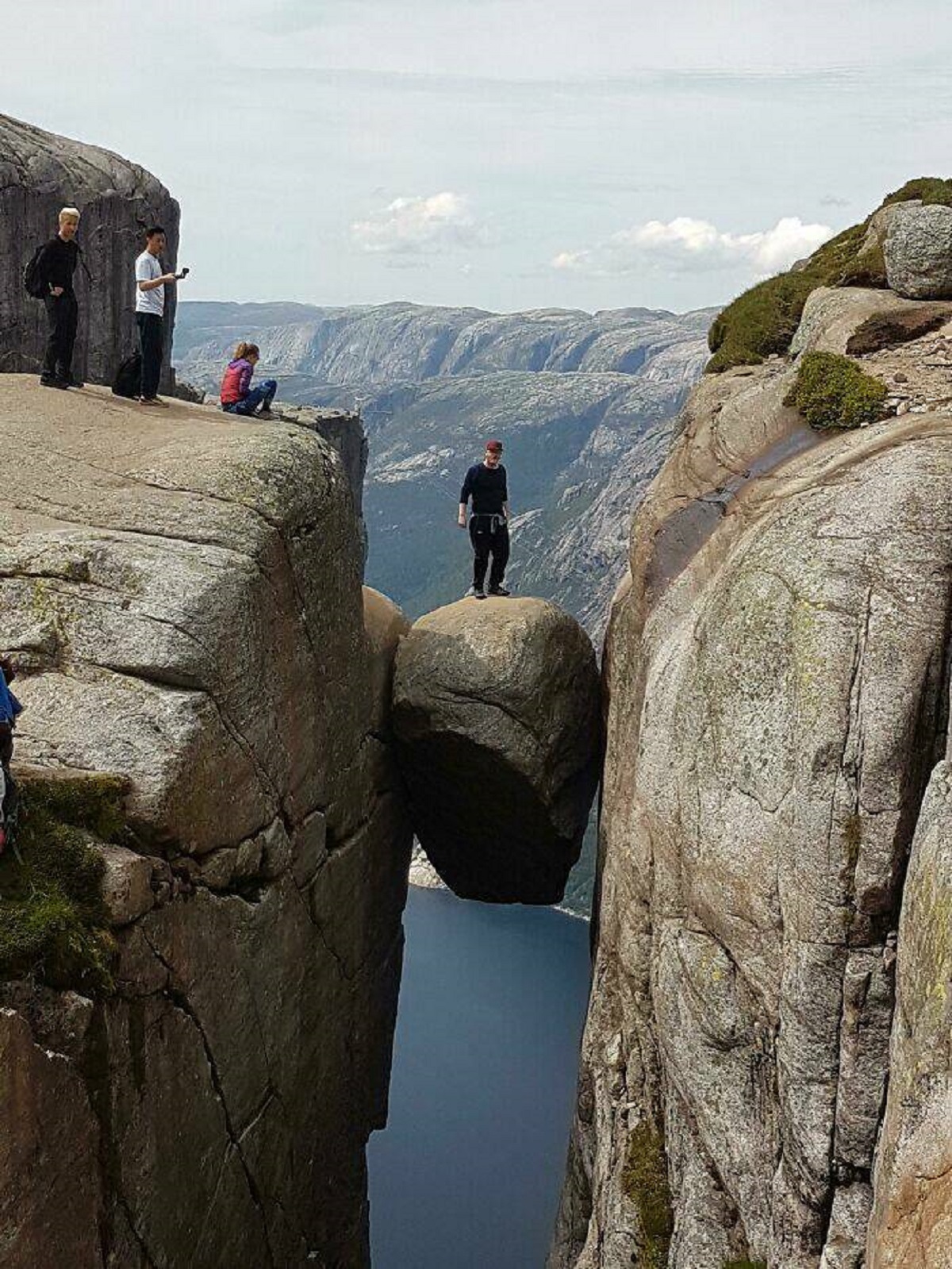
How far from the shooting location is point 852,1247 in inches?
605

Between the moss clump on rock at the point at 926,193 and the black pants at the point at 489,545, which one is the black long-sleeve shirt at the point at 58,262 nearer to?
the black pants at the point at 489,545

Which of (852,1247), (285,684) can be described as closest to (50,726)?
(285,684)

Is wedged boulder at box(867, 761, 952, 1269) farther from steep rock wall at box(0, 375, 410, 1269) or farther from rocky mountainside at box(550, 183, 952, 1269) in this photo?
steep rock wall at box(0, 375, 410, 1269)

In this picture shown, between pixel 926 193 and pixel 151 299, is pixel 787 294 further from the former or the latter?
pixel 151 299

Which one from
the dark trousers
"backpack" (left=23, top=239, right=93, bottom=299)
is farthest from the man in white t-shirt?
"backpack" (left=23, top=239, right=93, bottom=299)

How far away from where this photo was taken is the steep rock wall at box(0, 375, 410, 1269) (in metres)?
16.0

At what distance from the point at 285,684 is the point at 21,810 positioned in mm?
6284

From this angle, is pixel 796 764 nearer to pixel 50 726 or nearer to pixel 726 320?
pixel 50 726

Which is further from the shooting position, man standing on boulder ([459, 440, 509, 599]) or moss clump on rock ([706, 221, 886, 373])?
moss clump on rock ([706, 221, 886, 373])

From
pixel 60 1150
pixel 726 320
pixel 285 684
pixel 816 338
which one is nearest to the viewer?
pixel 60 1150

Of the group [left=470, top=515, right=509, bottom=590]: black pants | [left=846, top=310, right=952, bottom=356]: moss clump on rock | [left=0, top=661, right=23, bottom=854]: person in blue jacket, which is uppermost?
[left=846, top=310, right=952, bottom=356]: moss clump on rock

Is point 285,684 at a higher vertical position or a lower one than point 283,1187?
higher

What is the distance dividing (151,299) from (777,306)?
15929 millimetres

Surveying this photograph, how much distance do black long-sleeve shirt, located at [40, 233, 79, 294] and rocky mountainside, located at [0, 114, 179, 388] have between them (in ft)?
51.0
